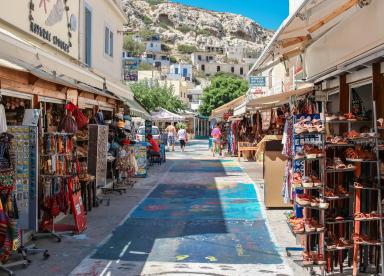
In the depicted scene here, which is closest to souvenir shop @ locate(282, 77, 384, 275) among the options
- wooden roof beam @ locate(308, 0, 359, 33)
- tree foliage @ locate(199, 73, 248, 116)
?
wooden roof beam @ locate(308, 0, 359, 33)

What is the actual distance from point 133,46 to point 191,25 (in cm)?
4677

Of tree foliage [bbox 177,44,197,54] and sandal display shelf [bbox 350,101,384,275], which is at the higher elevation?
tree foliage [bbox 177,44,197,54]

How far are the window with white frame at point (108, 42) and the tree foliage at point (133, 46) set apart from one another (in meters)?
113

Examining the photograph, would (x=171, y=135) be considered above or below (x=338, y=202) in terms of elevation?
above

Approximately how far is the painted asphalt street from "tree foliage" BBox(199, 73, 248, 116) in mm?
52506

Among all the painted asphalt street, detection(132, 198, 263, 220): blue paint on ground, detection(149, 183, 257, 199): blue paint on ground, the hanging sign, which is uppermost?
the hanging sign

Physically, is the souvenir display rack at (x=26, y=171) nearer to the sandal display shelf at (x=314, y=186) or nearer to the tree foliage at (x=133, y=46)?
the sandal display shelf at (x=314, y=186)

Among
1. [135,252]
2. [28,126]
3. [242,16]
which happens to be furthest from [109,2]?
[242,16]

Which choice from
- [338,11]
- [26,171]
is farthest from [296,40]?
[26,171]

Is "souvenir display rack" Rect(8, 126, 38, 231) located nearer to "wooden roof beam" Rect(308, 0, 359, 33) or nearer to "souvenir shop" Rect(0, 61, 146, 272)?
"souvenir shop" Rect(0, 61, 146, 272)

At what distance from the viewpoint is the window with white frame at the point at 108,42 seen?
1815 centimetres

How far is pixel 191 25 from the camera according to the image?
17588 cm

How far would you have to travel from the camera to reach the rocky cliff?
166 meters

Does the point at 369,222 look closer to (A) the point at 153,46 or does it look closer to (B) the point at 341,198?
(B) the point at 341,198
